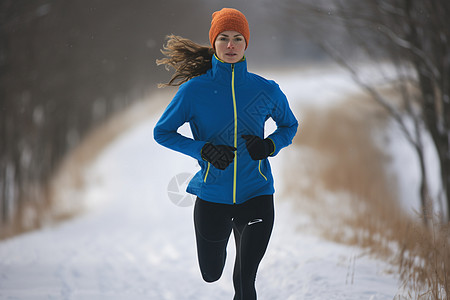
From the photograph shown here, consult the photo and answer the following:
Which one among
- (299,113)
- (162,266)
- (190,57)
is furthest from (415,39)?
(299,113)

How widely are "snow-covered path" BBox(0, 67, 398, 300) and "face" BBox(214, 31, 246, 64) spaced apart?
3.12ft

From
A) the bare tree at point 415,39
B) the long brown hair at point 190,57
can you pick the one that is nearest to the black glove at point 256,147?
the long brown hair at point 190,57

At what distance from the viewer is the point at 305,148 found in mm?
9117

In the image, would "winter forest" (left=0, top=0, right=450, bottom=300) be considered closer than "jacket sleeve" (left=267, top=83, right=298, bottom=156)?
No

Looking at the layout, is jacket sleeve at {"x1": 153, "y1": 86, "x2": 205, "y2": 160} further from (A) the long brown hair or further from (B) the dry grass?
(B) the dry grass

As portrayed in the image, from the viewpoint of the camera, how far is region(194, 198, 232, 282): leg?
2.19m

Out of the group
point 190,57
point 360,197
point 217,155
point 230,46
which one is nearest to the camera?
point 217,155

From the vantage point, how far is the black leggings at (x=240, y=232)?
2.17 m

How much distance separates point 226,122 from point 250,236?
0.62 m

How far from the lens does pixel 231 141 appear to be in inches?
82.5

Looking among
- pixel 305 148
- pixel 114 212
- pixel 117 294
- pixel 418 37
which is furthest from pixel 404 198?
pixel 117 294

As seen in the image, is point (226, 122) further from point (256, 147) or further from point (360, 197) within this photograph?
point (360, 197)

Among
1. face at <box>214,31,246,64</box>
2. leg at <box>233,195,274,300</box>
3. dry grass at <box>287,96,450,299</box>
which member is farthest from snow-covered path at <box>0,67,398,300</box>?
face at <box>214,31,246,64</box>

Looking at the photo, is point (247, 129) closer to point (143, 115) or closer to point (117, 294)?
point (117, 294)
